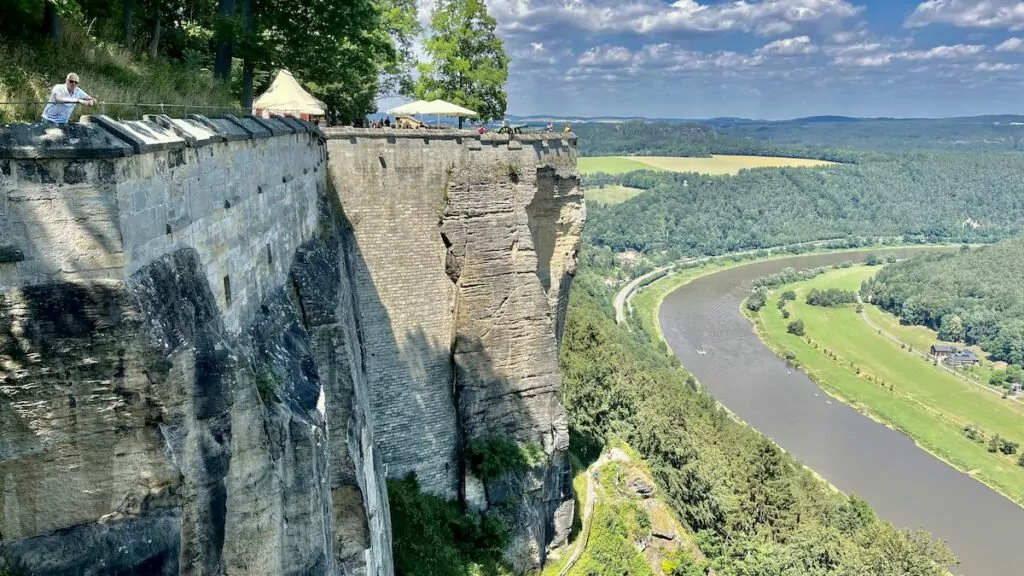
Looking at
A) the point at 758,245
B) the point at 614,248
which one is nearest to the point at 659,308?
the point at 614,248

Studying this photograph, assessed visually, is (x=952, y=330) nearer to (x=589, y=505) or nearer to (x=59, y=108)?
(x=589, y=505)

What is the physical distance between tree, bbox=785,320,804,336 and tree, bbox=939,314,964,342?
21737 mm

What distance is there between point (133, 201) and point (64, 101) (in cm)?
117

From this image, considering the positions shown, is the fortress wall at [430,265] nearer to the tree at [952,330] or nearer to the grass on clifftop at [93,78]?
the grass on clifftop at [93,78]

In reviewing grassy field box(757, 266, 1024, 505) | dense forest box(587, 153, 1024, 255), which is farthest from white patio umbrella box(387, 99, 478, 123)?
dense forest box(587, 153, 1024, 255)

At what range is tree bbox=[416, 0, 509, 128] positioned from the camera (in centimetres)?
2159

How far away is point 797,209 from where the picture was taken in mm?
172875

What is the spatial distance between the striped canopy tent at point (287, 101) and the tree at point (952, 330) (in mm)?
100488

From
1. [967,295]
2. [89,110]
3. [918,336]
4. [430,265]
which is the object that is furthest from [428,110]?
[967,295]

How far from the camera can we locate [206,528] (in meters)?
6.25

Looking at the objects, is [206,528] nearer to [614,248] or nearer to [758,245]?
[614,248]

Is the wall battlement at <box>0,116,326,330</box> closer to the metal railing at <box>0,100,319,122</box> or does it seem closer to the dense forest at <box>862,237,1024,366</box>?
A: the metal railing at <box>0,100,319,122</box>

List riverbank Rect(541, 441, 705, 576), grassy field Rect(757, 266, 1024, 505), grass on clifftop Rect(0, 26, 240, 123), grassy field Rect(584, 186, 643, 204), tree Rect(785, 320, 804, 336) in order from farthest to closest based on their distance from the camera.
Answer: grassy field Rect(584, 186, 643, 204) < tree Rect(785, 320, 804, 336) < grassy field Rect(757, 266, 1024, 505) < riverbank Rect(541, 441, 705, 576) < grass on clifftop Rect(0, 26, 240, 123)

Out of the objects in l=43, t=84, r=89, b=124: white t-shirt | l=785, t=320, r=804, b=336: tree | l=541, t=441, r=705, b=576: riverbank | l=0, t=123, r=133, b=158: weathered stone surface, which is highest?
l=43, t=84, r=89, b=124: white t-shirt
